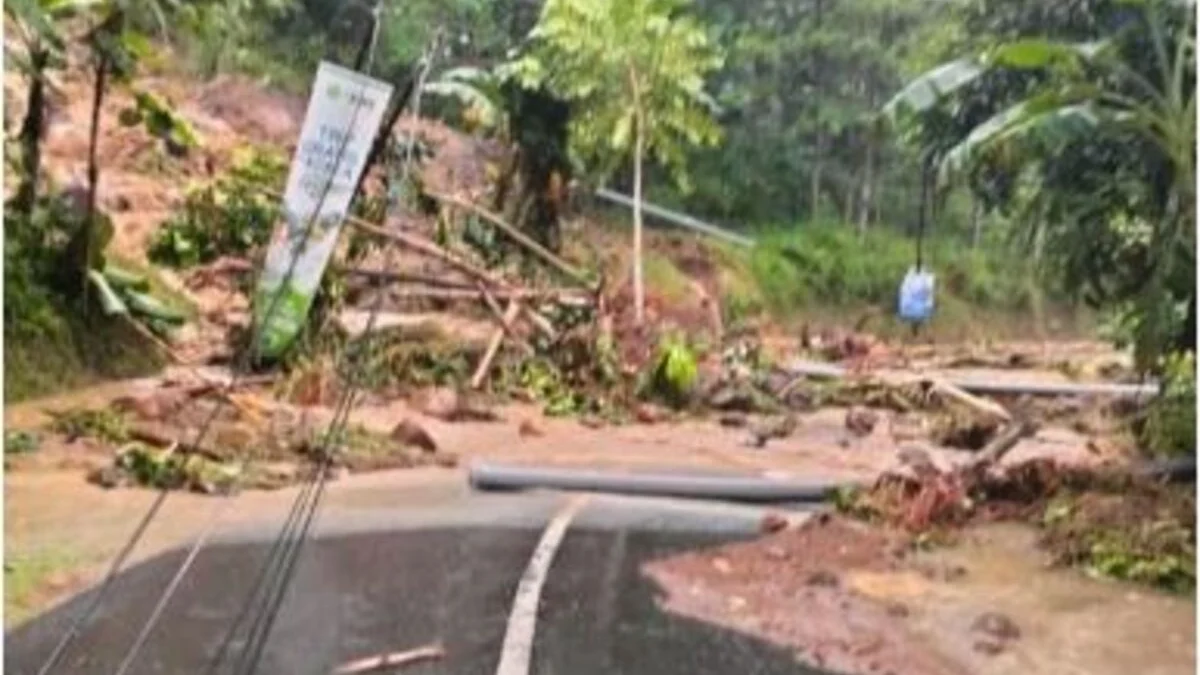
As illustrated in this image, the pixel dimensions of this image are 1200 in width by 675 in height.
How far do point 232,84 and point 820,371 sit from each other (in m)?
8.58

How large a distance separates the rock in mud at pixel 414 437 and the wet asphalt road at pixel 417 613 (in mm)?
2278

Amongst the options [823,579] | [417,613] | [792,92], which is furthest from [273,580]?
[792,92]

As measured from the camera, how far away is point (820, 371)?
13.7 meters

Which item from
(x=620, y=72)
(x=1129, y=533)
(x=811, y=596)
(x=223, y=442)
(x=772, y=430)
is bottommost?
(x=223, y=442)

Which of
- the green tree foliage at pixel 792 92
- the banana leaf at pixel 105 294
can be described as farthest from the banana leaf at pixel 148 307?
the green tree foliage at pixel 792 92

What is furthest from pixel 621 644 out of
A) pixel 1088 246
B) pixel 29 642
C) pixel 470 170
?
pixel 470 170

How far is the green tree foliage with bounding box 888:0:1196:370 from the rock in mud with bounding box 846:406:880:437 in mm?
1965

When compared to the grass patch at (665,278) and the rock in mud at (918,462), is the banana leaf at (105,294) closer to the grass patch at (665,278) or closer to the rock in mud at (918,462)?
the rock in mud at (918,462)

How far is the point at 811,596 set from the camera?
5.50 m

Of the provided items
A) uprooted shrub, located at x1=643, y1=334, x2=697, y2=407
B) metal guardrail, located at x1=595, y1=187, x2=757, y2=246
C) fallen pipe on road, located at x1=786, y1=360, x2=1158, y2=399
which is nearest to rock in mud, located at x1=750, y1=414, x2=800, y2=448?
uprooted shrub, located at x1=643, y1=334, x2=697, y2=407

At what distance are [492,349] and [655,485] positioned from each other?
3846mm

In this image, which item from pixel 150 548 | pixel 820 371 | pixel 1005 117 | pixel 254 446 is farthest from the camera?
pixel 820 371

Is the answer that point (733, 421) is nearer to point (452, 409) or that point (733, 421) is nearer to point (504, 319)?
point (504, 319)

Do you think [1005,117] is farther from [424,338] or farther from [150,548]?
[424,338]
